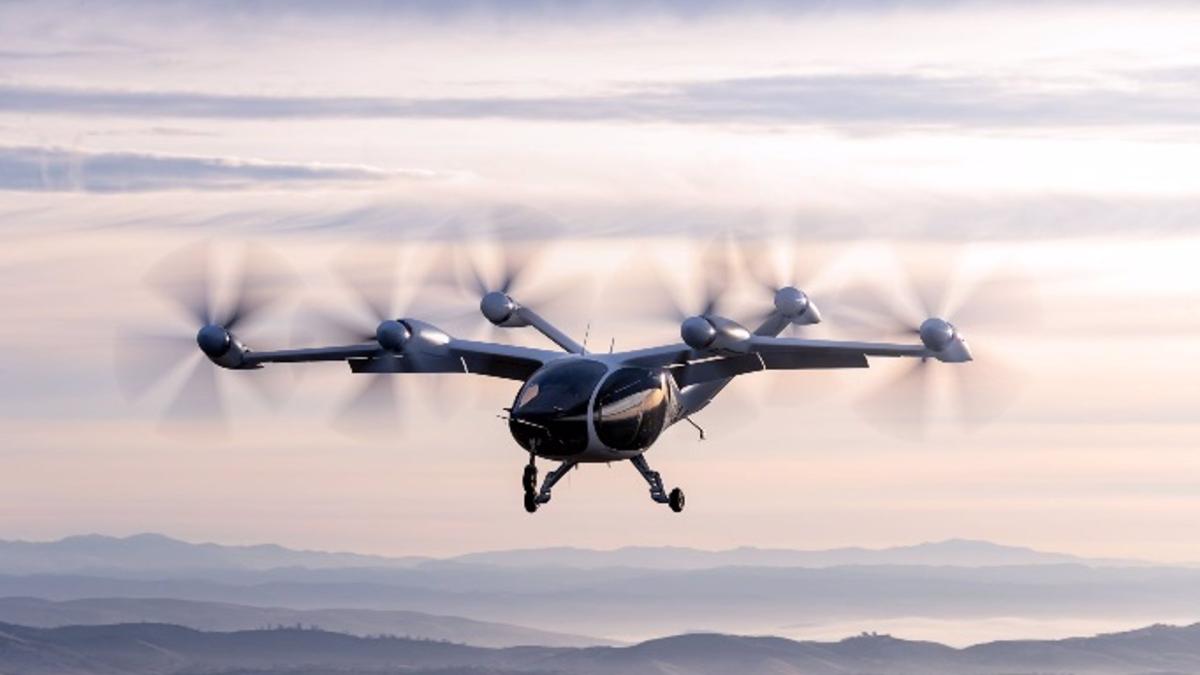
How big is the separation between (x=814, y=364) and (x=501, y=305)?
18.0 meters

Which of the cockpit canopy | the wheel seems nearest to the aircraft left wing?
the cockpit canopy

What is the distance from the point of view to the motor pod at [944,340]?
138 metres

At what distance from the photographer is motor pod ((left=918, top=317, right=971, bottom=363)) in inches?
5448

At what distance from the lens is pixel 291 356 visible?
495 ft

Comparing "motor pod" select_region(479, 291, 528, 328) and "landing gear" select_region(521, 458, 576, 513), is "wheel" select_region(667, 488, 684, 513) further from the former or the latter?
"motor pod" select_region(479, 291, 528, 328)

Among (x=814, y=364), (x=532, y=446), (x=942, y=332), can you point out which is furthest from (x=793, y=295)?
(x=532, y=446)

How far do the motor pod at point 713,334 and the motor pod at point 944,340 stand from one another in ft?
32.4

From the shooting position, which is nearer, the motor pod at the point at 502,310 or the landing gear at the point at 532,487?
the landing gear at the point at 532,487

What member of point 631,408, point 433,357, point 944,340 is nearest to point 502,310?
point 433,357

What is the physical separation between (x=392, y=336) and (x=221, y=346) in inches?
517

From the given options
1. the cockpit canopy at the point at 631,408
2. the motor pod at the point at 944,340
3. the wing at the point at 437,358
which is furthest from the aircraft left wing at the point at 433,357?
the motor pod at the point at 944,340

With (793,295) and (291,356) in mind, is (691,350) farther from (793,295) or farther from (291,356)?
(291,356)

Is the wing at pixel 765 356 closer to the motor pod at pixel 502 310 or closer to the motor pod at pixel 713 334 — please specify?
the motor pod at pixel 713 334

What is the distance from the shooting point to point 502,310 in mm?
146750
